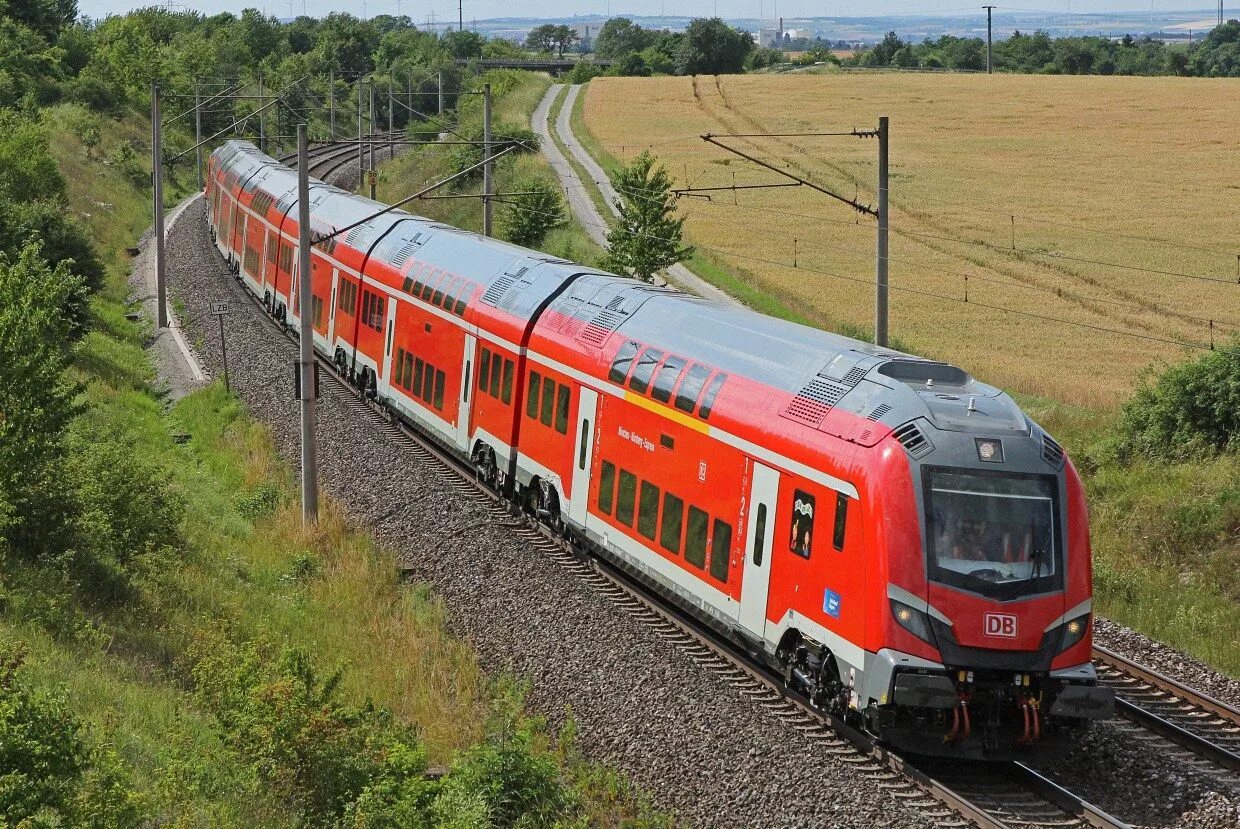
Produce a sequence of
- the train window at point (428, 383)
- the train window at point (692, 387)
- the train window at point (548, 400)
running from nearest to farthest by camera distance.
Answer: the train window at point (692, 387) → the train window at point (548, 400) → the train window at point (428, 383)

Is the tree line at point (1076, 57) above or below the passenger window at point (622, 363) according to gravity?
above

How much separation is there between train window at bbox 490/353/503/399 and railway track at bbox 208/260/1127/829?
10.2ft

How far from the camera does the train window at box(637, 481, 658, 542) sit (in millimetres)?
17984

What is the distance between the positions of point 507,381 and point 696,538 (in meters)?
7.03

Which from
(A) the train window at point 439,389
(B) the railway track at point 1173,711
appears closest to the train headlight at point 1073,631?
(B) the railway track at point 1173,711

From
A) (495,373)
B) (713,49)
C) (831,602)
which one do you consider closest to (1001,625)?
(831,602)

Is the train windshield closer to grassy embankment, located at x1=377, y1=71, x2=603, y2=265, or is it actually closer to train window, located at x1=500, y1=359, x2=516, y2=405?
train window, located at x1=500, y1=359, x2=516, y2=405

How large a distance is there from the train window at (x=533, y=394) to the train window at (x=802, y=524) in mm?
7787

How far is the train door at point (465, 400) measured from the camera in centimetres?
2470

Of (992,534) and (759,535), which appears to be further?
(759,535)

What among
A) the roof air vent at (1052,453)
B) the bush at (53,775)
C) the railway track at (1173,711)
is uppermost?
the roof air vent at (1052,453)

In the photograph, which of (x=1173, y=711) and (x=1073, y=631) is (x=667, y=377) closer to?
(x=1073, y=631)

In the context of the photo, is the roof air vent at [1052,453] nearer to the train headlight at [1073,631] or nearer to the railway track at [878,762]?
the train headlight at [1073,631]

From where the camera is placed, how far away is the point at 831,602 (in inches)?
549
